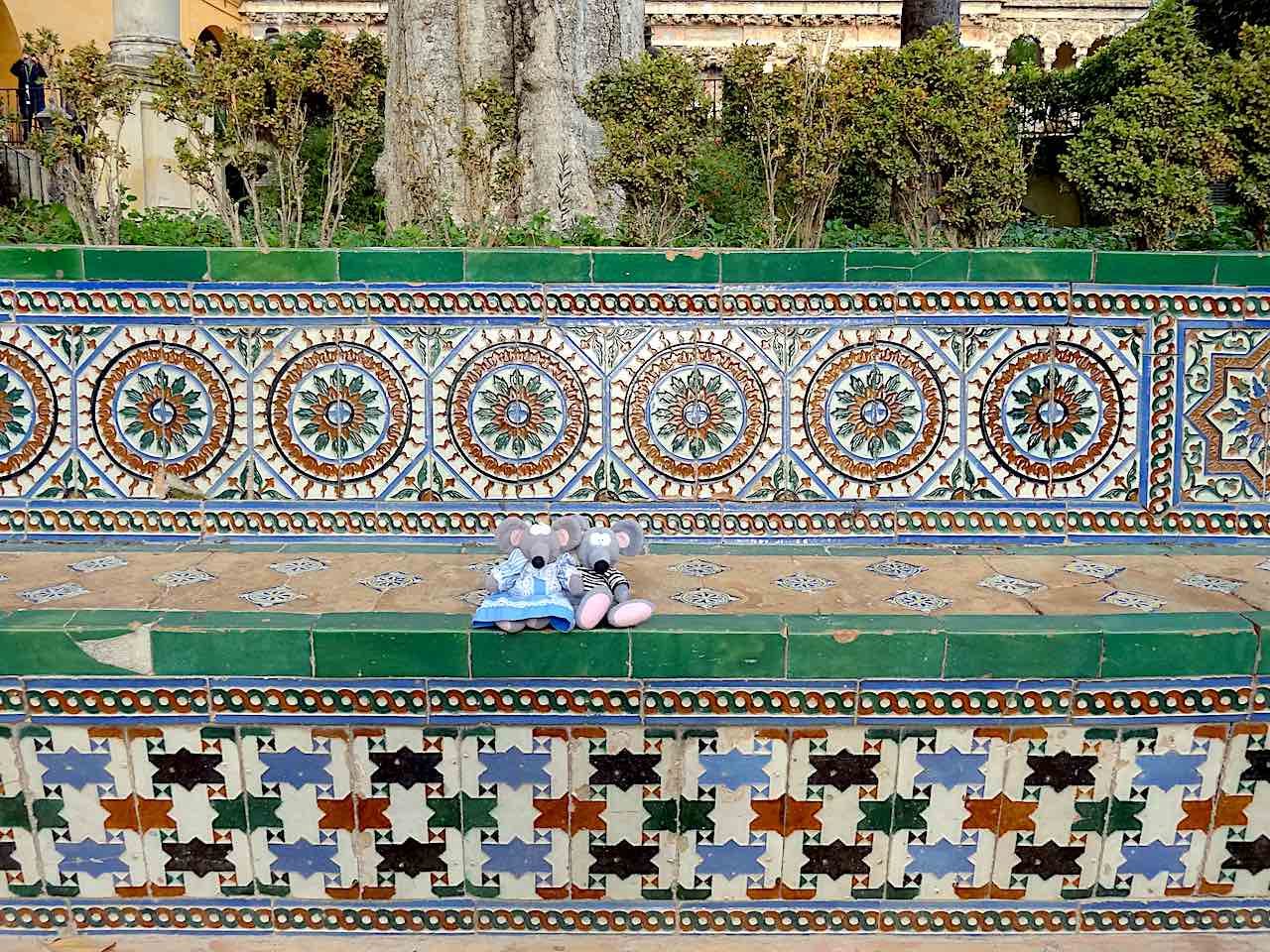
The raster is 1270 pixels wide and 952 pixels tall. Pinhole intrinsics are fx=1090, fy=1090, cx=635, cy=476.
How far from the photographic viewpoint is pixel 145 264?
325cm

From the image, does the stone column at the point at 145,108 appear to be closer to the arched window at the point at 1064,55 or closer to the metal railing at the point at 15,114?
the metal railing at the point at 15,114

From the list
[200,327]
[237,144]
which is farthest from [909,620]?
[237,144]

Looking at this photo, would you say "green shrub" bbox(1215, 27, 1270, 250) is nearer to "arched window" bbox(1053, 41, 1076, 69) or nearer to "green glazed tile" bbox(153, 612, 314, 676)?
"green glazed tile" bbox(153, 612, 314, 676)

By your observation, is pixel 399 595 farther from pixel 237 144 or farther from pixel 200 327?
pixel 237 144

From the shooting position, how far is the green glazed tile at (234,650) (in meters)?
2.54

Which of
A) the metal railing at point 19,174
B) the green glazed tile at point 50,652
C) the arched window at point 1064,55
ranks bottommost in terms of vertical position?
the green glazed tile at point 50,652

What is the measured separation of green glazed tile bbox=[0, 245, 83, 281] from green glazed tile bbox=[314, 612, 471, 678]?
5.00 feet

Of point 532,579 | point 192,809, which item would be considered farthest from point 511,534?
point 192,809

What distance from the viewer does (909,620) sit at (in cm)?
261

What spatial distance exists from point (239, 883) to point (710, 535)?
157cm

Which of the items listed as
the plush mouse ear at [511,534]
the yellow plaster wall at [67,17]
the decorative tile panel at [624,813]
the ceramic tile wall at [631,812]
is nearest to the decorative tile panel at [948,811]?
the ceramic tile wall at [631,812]

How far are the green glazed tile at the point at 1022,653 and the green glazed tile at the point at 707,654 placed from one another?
0.41 m

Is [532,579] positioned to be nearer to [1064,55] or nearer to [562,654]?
[562,654]

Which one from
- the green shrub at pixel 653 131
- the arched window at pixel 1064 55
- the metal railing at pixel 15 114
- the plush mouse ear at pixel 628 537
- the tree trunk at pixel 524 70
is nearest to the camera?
the plush mouse ear at pixel 628 537
